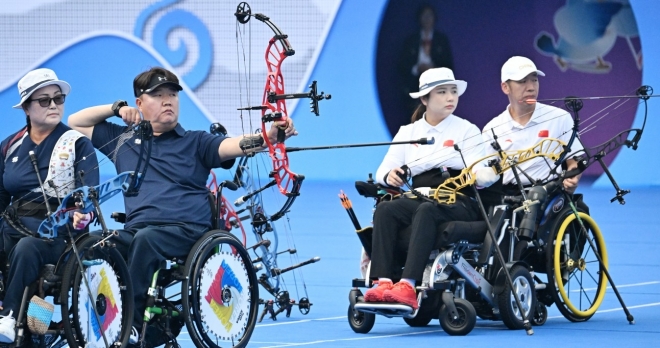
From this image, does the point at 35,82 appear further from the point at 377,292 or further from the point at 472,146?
the point at 472,146

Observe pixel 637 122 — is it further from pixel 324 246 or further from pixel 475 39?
pixel 324 246

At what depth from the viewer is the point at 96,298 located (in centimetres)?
448

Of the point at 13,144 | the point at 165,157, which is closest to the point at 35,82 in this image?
the point at 13,144

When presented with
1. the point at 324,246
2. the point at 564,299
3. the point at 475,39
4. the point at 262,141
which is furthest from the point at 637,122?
the point at 262,141

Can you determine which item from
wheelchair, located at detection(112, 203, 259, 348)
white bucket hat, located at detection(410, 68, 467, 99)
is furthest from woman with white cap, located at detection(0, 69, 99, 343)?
white bucket hat, located at detection(410, 68, 467, 99)

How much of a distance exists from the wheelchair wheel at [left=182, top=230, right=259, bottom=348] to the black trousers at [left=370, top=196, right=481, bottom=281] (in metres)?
0.86

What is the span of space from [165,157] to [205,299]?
69 centimetres

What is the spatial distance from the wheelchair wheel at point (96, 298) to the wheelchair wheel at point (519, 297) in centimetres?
181

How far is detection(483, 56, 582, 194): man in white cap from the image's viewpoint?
6070 millimetres

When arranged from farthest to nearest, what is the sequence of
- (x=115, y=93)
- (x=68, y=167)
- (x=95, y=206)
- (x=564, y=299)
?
(x=115, y=93), (x=564, y=299), (x=68, y=167), (x=95, y=206)

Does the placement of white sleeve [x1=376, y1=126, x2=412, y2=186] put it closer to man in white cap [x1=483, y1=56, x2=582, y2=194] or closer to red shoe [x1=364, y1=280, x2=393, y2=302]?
man in white cap [x1=483, y1=56, x2=582, y2=194]

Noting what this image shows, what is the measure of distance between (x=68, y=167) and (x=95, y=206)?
36 centimetres

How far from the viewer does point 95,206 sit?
4488 millimetres

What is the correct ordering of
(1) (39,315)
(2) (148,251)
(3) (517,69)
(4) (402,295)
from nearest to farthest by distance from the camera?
(1) (39,315)
(2) (148,251)
(4) (402,295)
(3) (517,69)
